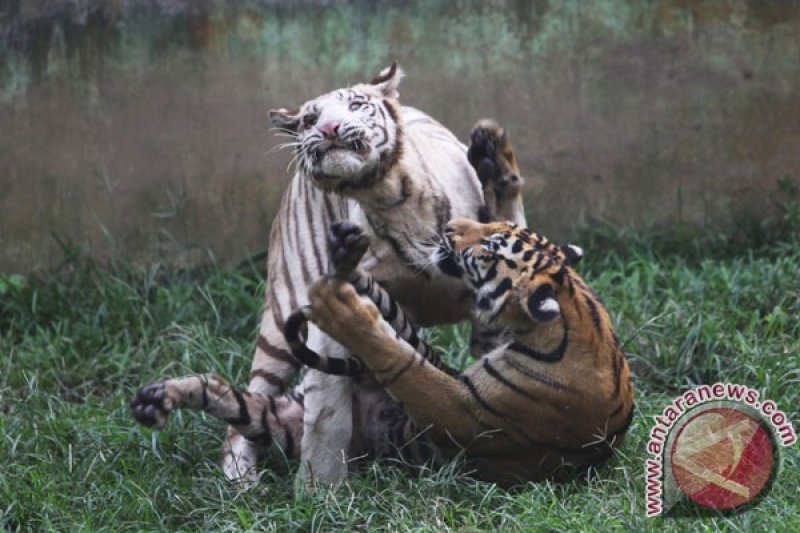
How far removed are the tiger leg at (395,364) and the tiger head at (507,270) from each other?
26cm

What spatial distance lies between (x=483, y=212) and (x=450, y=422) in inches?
31.9

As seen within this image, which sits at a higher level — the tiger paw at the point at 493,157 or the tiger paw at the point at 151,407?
the tiger paw at the point at 493,157

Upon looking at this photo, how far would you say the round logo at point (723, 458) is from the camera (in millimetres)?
3953

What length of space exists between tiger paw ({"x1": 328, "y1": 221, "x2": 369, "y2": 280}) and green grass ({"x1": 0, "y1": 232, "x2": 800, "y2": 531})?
67 cm

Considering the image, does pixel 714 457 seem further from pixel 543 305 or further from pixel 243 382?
pixel 243 382

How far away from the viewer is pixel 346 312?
4.29m

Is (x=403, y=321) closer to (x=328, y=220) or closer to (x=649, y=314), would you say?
(x=328, y=220)

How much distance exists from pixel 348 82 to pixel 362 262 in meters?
2.37

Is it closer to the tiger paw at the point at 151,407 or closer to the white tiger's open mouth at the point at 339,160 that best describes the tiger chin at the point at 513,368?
the white tiger's open mouth at the point at 339,160

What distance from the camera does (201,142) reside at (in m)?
6.87

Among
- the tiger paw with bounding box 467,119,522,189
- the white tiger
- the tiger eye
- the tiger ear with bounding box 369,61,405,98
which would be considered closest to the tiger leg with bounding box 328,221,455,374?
the white tiger

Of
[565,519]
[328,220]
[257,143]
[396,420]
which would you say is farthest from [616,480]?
[257,143]

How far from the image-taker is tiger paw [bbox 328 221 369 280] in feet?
13.7

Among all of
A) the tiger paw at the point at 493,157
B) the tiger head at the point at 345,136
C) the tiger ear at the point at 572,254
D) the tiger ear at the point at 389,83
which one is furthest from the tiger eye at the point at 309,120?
the tiger ear at the point at 572,254
